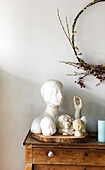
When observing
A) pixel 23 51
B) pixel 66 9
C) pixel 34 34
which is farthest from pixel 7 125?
pixel 66 9

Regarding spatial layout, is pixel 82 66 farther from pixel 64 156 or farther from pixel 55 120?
pixel 64 156

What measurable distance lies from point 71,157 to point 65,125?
238 millimetres

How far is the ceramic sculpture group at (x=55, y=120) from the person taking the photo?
1779 mm

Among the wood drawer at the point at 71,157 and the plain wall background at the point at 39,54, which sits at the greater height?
the plain wall background at the point at 39,54

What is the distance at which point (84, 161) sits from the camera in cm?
176

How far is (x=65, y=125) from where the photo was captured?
6.02 ft

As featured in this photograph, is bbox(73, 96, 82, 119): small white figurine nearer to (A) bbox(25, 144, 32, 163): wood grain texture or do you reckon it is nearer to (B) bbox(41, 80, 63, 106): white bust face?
(B) bbox(41, 80, 63, 106): white bust face

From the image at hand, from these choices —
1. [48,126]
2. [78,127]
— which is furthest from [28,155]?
[78,127]

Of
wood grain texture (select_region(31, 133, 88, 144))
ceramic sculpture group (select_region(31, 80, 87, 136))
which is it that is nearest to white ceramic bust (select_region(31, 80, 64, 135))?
ceramic sculpture group (select_region(31, 80, 87, 136))

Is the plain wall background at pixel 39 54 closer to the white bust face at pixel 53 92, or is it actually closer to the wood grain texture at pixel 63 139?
the white bust face at pixel 53 92

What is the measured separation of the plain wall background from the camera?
220cm

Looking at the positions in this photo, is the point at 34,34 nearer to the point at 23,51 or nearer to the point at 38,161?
the point at 23,51

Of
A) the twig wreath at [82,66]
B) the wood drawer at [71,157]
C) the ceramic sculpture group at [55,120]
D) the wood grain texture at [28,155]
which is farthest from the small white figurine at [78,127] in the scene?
the twig wreath at [82,66]

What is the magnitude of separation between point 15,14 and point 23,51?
0.35 m
